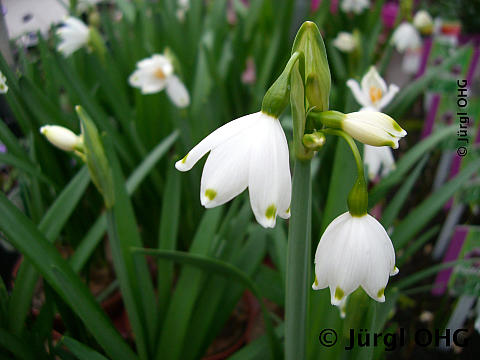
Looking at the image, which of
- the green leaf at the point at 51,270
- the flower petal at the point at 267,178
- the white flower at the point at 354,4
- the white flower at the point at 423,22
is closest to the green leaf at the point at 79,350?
the green leaf at the point at 51,270

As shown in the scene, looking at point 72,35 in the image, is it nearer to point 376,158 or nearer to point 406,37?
point 376,158

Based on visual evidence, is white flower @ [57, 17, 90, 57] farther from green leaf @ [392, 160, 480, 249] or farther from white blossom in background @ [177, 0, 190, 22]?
green leaf @ [392, 160, 480, 249]

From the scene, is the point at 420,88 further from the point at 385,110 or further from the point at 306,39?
the point at 306,39

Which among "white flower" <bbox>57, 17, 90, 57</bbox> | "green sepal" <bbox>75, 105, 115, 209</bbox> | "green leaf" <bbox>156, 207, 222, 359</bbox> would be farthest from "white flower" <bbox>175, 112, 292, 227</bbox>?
"white flower" <bbox>57, 17, 90, 57</bbox>

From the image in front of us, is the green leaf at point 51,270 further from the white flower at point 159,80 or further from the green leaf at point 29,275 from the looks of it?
the white flower at point 159,80

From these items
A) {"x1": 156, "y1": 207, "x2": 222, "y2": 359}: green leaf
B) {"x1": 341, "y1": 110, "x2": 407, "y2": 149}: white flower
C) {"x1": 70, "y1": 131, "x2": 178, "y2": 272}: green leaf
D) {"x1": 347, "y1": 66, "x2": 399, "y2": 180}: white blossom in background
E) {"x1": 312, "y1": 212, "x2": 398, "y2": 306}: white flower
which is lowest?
{"x1": 156, "y1": 207, "x2": 222, "y2": 359}: green leaf

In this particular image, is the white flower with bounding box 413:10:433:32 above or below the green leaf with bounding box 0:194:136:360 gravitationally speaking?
above
